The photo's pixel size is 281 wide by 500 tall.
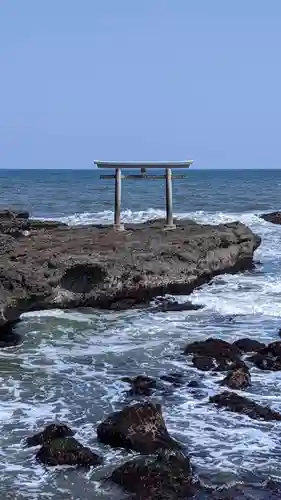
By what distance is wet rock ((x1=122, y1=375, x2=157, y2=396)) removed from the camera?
962 centimetres

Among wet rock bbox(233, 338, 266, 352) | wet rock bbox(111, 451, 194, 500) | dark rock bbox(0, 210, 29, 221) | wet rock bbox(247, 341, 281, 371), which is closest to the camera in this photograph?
wet rock bbox(111, 451, 194, 500)

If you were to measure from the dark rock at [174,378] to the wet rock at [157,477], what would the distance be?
2889mm

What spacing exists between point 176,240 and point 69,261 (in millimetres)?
4578

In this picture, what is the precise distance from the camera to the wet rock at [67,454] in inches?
290

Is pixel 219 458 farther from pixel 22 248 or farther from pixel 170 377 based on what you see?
pixel 22 248

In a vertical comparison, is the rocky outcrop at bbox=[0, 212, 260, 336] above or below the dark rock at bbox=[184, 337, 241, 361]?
above

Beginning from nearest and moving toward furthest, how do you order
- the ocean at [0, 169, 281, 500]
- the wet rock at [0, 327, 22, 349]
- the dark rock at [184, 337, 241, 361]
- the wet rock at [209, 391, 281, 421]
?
1. the ocean at [0, 169, 281, 500]
2. the wet rock at [209, 391, 281, 421]
3. the dark rock at [184, 337, 241, 361]
4. the wet rock at [0, 327, 22, 349]

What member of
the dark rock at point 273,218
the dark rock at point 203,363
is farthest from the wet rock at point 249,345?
the dark rock at point 273,218

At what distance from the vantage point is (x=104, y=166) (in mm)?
21641

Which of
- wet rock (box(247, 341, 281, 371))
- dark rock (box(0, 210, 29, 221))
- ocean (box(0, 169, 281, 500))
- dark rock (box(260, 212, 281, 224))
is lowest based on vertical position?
ocean (box(0, 169, 281, 500))

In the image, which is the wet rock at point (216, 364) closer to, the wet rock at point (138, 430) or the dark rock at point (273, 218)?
the wet rock at point (138, 430)

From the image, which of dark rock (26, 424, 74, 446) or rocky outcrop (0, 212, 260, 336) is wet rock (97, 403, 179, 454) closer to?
dark rock (26, 424, 74, 446)

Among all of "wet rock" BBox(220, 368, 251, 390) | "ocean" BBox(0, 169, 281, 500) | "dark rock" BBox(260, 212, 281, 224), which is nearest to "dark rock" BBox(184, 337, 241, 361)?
"ocean" BBox(0, 169, 281, 500)

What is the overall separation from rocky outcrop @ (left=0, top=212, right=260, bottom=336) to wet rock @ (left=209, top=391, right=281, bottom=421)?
16.3 feet
